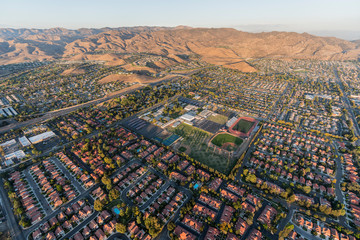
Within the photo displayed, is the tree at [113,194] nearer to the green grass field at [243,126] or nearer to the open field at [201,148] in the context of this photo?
the open field at [201,148]

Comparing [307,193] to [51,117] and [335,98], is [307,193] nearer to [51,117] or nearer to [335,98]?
[335,98]

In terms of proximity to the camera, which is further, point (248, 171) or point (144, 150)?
point (144, 150)

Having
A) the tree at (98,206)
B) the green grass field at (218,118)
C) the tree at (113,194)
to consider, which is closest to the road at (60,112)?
the green grass field at (218,118)

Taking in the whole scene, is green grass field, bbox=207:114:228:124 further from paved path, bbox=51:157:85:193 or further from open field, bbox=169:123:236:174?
paved path, bbox=51:157:85:193

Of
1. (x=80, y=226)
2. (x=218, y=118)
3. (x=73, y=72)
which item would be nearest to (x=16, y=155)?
(x=80, y=226)

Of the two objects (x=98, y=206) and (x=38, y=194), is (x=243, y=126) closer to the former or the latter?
(x=98, y=206)

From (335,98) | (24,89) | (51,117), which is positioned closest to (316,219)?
(335,98)
